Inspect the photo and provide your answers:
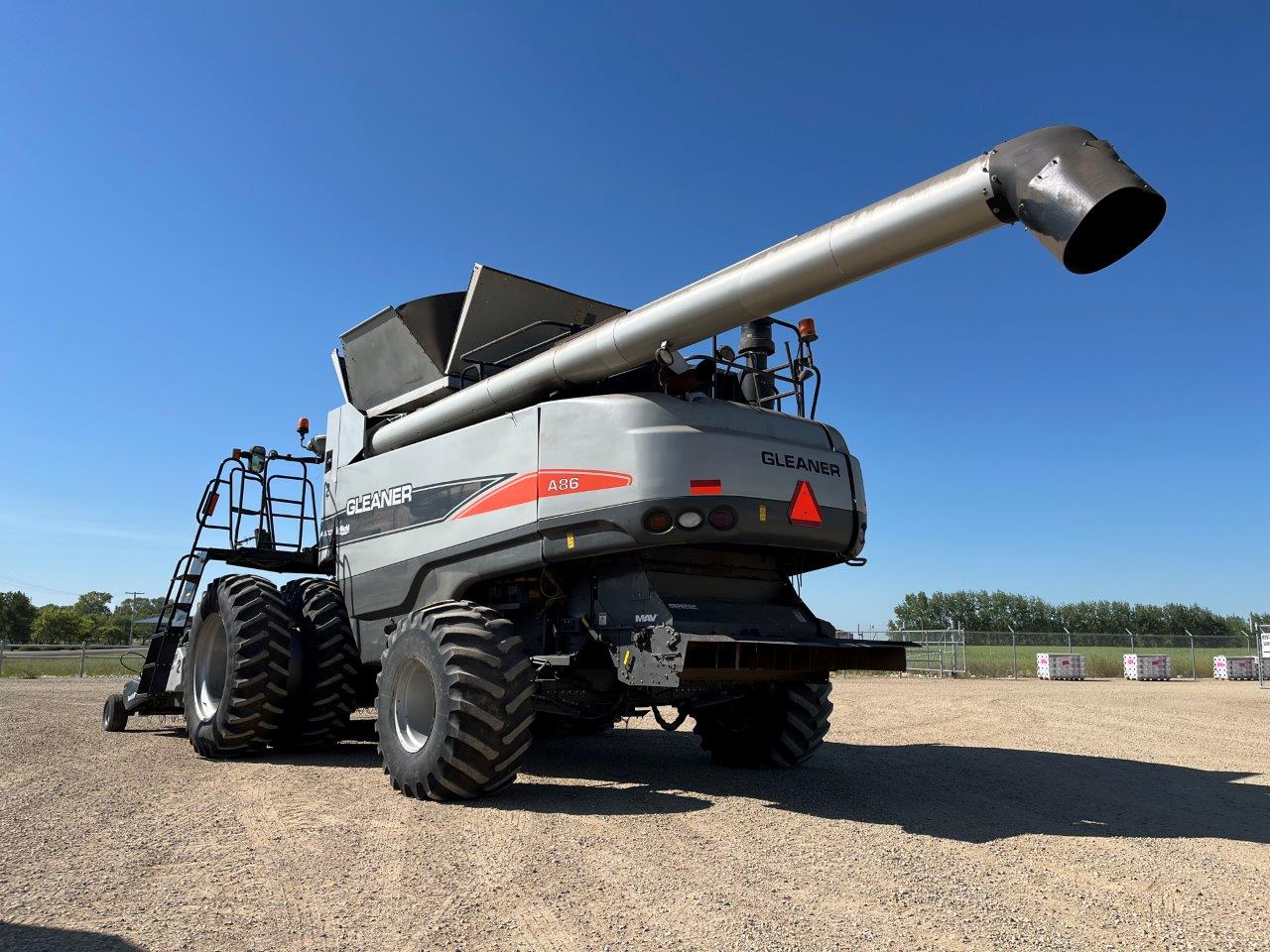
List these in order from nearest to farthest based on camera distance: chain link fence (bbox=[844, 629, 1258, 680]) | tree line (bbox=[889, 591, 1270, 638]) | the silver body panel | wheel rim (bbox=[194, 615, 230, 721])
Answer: the silver body panel < wheel rim (bbox=[194, 615, 230, 721]) < chain link fence (bbox=[844, 629, 1258, 680]) < tree line (bbox=[889, 591, 1270, 638])

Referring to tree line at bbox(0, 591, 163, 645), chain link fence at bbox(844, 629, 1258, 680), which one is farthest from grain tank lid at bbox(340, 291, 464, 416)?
tree line at bbox(0, 591, 163, 645)

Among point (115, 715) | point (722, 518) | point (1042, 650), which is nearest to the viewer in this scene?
point (722, 518)

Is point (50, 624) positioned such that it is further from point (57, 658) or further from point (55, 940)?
point (55, 940)

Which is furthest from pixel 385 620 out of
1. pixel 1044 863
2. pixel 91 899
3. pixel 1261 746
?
pixel 1261 746

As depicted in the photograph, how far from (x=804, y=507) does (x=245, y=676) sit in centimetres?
548

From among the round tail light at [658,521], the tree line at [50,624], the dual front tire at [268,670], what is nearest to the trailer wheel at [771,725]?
the round tail light at [658,521]

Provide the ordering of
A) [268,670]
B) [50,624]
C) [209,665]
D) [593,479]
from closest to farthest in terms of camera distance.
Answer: [593,479] → [268,670] → [209,665] → [50,624]

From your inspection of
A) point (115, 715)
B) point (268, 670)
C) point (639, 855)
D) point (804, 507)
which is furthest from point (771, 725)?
point (115, 715)

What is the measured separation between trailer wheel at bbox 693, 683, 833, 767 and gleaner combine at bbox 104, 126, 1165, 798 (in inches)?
1.0

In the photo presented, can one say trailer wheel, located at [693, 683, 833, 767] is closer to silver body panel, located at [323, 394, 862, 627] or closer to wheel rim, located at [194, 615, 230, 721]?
silver body panel, located at [323, 394, 862, 627]

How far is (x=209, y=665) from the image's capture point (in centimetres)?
959

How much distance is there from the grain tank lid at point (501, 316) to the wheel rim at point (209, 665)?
12.9 ft

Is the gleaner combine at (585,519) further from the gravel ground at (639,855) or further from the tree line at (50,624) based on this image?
the tree line at (50,624)

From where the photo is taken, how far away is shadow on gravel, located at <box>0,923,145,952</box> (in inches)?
129
